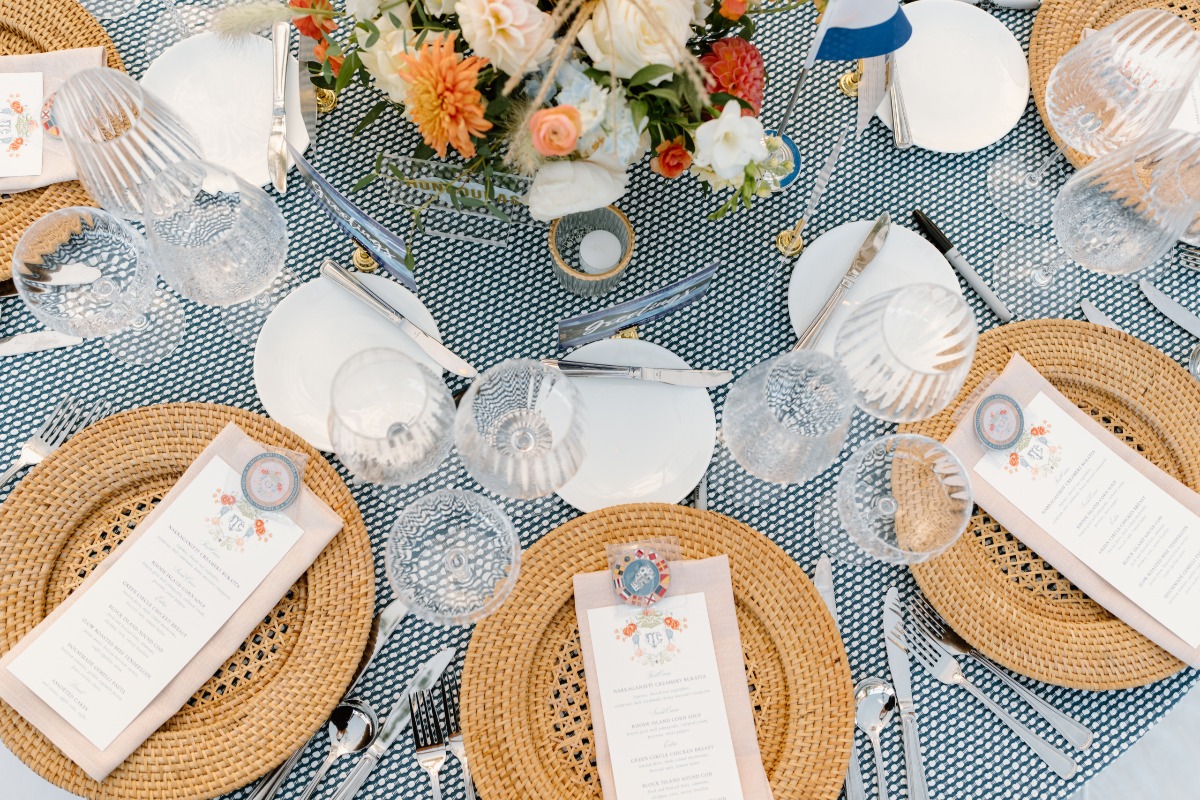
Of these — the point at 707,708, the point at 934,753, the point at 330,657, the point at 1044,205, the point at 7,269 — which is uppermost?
the point at 7,269

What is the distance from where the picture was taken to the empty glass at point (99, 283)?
1.01 m

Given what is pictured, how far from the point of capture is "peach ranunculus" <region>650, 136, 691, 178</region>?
2.72ft

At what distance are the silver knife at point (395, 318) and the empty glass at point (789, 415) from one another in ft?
1.07

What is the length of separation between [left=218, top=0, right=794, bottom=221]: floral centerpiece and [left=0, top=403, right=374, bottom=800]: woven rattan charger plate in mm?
426

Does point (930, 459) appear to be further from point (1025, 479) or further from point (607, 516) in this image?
point (607, 516)

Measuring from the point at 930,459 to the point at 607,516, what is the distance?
1.26ft

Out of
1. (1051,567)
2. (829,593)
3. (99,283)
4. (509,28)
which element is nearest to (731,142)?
(509,28)

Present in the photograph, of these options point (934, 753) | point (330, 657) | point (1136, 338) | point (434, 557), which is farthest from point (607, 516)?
point (1136, 338)

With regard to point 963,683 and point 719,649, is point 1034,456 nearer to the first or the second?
point 963,683

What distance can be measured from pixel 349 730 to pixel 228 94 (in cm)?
78

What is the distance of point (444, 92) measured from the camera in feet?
2.35

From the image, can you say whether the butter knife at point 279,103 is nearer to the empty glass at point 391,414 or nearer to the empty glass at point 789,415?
the empty glass at point 391,414

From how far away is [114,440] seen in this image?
99cm

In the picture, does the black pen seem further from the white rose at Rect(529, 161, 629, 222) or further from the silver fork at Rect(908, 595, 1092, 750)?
the white rose at Rect(529, 161, 629, 222)
